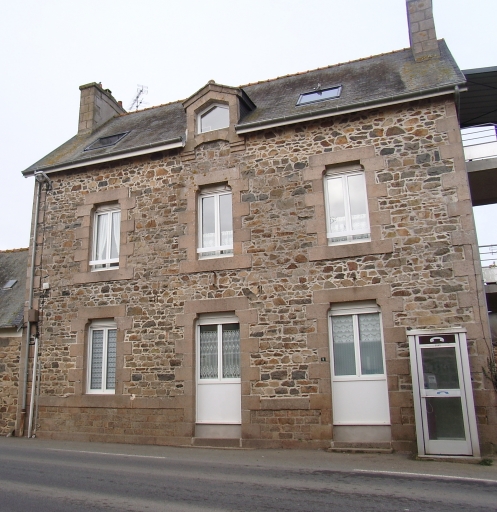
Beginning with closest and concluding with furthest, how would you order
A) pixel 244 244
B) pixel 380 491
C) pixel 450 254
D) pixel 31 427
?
pixel 380 491
pixel 450 254
pixel 244 244
pixel 31 427

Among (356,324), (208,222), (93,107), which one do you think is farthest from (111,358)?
(93,107)

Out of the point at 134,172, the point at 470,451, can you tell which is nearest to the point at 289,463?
the point at 470,451

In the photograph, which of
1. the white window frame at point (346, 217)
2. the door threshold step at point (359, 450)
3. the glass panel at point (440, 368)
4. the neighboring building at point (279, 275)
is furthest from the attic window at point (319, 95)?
the door threshold step at point (359, 450)

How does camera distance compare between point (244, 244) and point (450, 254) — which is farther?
point (244, 244)

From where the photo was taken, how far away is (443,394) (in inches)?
320

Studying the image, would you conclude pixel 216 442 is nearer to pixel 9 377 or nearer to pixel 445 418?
pixel 445 418

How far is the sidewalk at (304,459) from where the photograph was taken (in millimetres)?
6996

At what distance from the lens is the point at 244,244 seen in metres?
10.6

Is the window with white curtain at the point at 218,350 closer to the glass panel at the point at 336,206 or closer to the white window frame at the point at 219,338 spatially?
the white window frame at the point at 219,338

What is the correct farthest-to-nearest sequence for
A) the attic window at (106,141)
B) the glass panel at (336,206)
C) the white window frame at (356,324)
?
the attic window at (106,141), the glass panel at (336,206), the white window frame at (356,324)

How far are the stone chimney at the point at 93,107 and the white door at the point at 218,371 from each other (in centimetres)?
788

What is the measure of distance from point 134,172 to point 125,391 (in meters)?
5.01

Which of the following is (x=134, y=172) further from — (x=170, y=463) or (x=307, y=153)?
(x=170, y=463)

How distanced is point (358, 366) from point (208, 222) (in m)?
4.45
